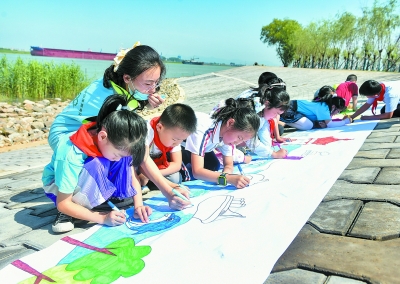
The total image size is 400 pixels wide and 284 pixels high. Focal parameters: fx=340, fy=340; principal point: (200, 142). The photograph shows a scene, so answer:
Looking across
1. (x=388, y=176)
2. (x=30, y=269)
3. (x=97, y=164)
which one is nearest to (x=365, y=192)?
(x=388, y=176)

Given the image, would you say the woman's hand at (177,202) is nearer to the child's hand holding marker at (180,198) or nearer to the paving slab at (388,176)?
the child's hand holding marker at (180,198)

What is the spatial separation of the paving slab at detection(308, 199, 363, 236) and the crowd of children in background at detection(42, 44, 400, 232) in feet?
1.87

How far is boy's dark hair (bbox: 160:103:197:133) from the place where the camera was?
2080mm

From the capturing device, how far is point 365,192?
196 centimetres

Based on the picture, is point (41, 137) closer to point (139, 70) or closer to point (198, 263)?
point (139, 70)

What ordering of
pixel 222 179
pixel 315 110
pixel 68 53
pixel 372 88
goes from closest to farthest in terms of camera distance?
pixel 222 179
pixel 372 88
pixel 315 110
pixel 68 53

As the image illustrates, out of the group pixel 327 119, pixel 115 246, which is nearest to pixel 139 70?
pixel 115 246

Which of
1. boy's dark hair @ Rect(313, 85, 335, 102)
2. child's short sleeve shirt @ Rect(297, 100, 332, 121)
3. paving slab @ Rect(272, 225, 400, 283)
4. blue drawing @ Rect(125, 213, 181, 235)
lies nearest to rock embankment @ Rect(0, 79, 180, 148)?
child's short sleeve shirt @ Rect(297, 100, 332, 121)

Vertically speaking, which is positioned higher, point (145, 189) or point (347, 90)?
point (347, 90)

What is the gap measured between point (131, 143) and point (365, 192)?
136 centimetres

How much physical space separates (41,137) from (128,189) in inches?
221

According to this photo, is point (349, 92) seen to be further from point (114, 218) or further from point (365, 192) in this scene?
point (114, 218)

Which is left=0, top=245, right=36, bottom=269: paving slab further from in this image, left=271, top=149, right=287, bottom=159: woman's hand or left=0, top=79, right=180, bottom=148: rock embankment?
left=0, top=79, right=180, bottom=148: rock embankment

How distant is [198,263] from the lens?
53.1 inches
